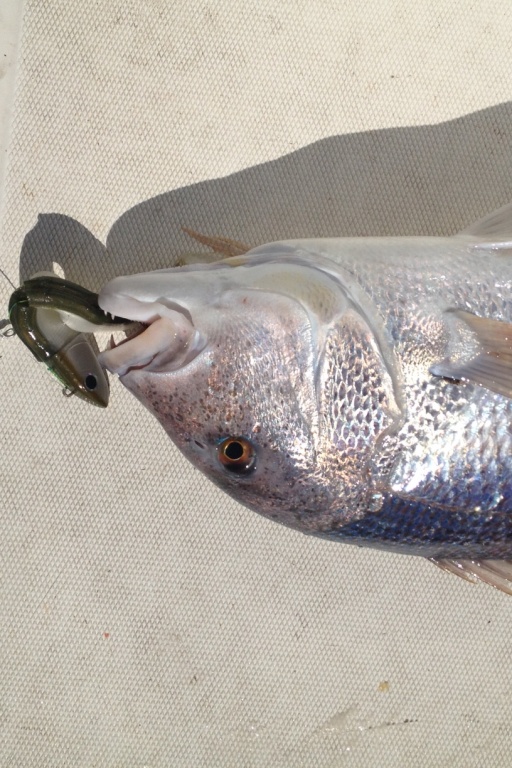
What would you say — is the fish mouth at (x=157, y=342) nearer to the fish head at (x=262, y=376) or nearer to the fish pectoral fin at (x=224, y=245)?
the fish head at (x=262, y=376)

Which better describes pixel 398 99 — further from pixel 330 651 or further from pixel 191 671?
pixel 191 671

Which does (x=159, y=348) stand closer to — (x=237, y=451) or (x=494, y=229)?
(x=237, y=451)

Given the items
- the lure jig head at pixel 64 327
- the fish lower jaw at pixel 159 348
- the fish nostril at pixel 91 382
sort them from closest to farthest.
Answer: the fish lower jaw at pixel 159 348 < the lure jig head at pixel 64 327 < the fish nostril at pixel 91 382

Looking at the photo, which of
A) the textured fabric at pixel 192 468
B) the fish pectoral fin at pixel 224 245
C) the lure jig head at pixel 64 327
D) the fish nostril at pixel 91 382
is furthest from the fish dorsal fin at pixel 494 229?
the fish nostril at pixel 91 382

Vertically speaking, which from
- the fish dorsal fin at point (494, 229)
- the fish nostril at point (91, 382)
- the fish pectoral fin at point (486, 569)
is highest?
the fish dorsal fin at point (494, 229)

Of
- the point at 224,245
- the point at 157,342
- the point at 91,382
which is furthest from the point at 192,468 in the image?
the point at 157,342

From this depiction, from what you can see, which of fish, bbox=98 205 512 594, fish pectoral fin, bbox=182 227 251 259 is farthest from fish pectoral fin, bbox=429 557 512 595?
fish pectoral fin, bbox=182 227 251 259

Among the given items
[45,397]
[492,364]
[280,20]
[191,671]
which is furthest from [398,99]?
[191,671]

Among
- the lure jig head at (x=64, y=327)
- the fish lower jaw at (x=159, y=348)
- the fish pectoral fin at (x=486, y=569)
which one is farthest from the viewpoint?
the lure jig head at (x=64, y=327)
